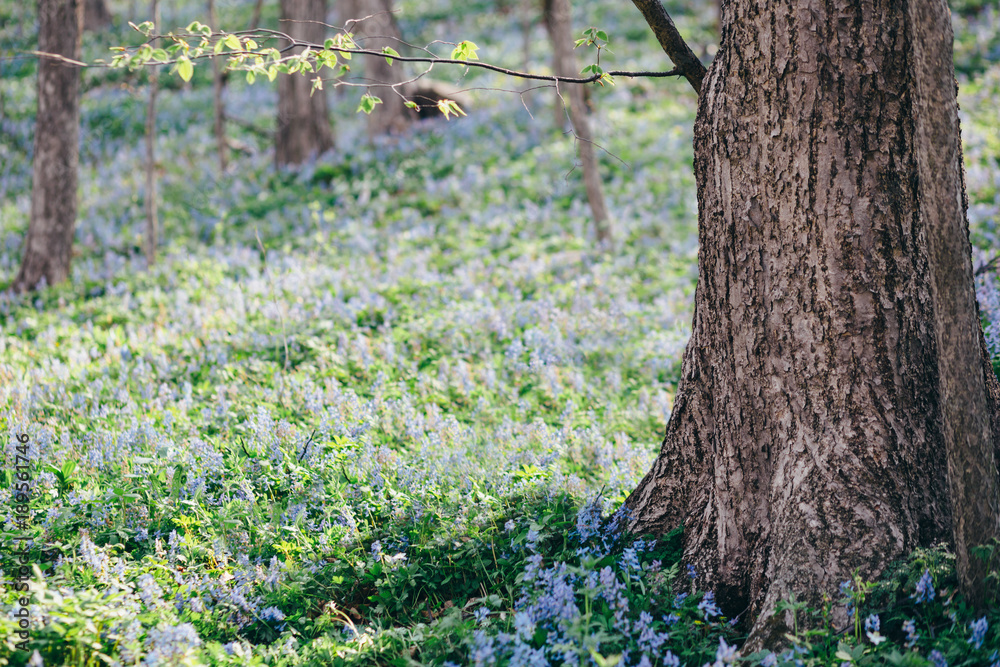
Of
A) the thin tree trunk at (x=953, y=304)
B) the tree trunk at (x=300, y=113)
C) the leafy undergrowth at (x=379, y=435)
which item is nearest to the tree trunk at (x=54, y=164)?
the leafy undergrowth at (x=379, y=435)

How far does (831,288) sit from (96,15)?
29945 mm

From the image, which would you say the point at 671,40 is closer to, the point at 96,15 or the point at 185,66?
the point at 185,66

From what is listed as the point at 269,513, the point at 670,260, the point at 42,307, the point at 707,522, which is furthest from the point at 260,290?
the point at 707,522

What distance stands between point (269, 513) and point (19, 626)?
1.25 meters

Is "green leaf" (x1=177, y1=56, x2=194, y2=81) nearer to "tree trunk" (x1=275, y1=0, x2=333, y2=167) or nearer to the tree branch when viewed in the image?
the tree branch

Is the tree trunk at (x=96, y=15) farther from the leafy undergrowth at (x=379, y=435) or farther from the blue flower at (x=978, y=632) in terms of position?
the blue flower at (x=978, y=632)

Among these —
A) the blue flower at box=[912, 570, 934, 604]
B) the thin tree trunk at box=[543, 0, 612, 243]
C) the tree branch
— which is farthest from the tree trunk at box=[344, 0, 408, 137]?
the blue flower at box=[912, 570, 934, 604]

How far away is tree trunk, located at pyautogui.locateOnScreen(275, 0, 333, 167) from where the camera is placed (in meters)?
13.4

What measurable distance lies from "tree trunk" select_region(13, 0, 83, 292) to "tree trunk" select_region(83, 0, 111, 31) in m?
19.8

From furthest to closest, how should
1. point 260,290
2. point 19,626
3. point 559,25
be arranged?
1. point 559,25
2. point 260,290
3. point 19,626

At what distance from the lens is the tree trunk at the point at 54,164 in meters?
8.66

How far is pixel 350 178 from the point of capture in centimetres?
1279

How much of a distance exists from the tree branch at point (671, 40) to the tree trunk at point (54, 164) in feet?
27.1

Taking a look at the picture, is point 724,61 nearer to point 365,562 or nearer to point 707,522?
point 707,522
